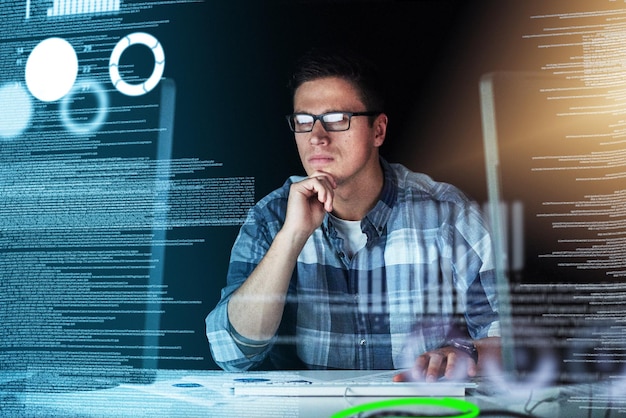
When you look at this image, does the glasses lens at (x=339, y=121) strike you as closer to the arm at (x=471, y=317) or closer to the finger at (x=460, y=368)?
the arm at (x=471, y=317)

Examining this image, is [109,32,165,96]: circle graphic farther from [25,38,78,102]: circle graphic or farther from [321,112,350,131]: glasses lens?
[321,112,350,131]: glasses lens

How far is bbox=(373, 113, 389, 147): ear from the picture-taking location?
1237 mm

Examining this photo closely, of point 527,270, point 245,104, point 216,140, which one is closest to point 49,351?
point 216,140

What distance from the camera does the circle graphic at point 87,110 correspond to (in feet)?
4.53

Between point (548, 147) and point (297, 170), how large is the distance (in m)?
0.53

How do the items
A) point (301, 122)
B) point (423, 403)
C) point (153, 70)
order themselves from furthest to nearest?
point (153, 70) < point (301, 122) < point (423, 403)

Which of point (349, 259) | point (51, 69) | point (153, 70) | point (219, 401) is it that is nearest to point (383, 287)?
point (349, 259)

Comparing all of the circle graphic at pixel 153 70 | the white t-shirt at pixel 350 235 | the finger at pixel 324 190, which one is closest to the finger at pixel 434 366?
the white t-shirt at pixel 350 235

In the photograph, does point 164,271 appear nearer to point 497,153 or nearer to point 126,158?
point 126,158

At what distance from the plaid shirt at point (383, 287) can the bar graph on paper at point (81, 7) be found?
626mm

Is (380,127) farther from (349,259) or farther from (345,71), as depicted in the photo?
(349,259)

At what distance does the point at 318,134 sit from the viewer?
1244mm

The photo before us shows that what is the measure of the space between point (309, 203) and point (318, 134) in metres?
0.15

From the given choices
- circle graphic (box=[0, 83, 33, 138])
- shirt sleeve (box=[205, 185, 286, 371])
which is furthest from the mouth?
circle graphic (box=[0, 83, 33, 138])
